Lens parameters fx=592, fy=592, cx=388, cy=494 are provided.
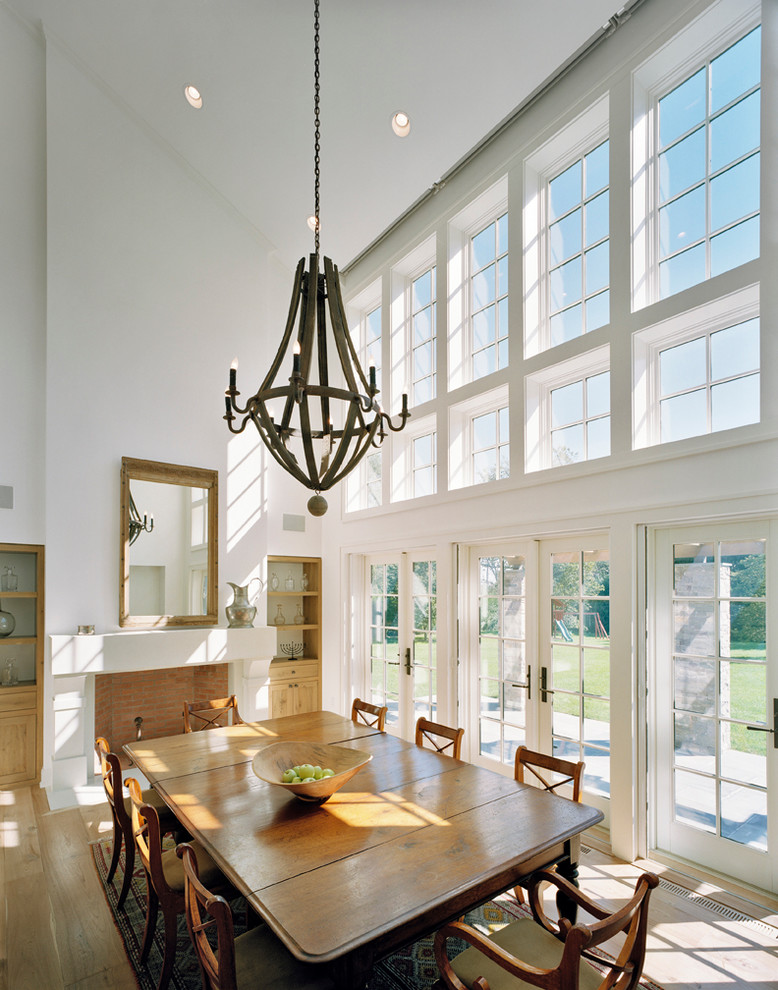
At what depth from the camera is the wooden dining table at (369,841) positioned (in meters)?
1.70

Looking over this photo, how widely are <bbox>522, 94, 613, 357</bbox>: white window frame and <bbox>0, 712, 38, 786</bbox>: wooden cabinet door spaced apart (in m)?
4.90

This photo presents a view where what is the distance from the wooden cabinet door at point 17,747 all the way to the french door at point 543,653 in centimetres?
356

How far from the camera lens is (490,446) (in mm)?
4930

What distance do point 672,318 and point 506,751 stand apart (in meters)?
3.23

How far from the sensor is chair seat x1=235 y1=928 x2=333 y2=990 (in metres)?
1.80

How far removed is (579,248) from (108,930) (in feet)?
15.9

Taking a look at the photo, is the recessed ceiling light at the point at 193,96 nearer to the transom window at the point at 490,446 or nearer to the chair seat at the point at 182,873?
the transom window at the point at 490,446

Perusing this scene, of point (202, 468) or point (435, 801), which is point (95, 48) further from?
point (435, 801)

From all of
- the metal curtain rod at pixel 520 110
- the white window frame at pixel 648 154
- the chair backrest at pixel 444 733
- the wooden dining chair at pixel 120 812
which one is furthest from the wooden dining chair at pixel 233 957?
the metal curtain rod at pixel 520 110

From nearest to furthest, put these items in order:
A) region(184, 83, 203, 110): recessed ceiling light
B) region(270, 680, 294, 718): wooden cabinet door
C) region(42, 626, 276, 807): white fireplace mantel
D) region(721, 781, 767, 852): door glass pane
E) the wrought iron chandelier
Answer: the wrought iron chandelier → region(721, 781, 767, 852): door glass pane → region(42, 626, 276, 807): white fireplace mantel → region(184, 83, 203, 110): recessed ceiling light → region(270, 680, 294, 718): wooden cabinet door

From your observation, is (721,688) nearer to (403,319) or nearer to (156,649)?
(156,649)

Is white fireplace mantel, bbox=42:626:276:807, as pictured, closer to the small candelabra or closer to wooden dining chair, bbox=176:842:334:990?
A: the small candelabra

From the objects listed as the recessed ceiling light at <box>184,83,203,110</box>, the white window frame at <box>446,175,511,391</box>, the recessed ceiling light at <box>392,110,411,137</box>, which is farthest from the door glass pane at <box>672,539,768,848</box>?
the recessed ceiling light at <box>184,83,203,110</box>

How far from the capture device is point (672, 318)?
338cm
